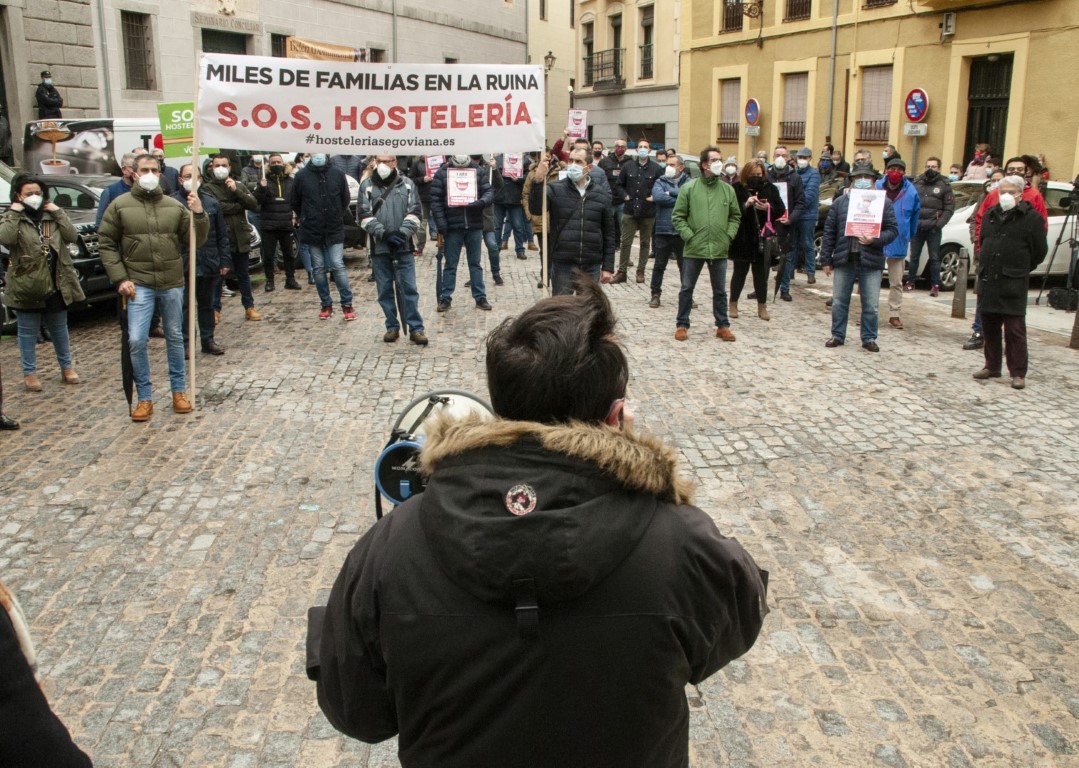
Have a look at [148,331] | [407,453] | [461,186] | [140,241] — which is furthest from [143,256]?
[407,453]

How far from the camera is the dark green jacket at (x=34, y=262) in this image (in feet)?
26.6

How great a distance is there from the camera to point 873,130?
26609 mm

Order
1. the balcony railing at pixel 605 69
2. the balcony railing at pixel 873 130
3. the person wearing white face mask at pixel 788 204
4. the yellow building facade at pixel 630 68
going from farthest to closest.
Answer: the balcony railing at pixel 605 69 < the yellow building facade at pixel 630 68 < the balcony railing at pixel 873 130 < the person wearing white face mask at pixel 788 204

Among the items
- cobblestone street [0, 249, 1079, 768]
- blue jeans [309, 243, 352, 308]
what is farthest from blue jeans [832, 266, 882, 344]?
blue jeans [309, 243, 352, 308]

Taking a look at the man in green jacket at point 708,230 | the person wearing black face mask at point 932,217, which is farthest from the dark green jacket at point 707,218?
the person wearing black face mask at point 932,217

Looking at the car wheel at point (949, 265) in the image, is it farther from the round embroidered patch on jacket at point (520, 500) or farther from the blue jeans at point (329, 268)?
the round embroidered patch on jacket at point (520, 500)

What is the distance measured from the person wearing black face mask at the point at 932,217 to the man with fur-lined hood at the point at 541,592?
1220 cm

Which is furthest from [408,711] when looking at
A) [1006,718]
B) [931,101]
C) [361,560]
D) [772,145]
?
[772,145]

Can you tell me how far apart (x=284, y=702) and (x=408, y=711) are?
229 cm

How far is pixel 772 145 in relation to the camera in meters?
30.2

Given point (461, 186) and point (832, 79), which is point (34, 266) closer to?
point (461, 186)

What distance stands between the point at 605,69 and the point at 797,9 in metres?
13.2

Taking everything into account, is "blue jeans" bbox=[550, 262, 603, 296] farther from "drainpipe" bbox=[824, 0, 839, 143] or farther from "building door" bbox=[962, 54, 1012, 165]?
"drainpipe" bbox=[824, 0, 839, 143]

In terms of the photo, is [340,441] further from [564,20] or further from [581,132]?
[564,20]
